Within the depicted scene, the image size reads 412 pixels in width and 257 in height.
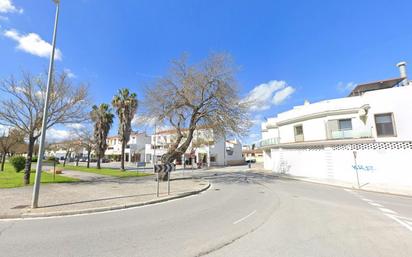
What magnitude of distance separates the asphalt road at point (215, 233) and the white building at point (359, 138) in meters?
11.3

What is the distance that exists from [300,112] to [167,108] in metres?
18.3

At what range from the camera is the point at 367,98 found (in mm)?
21734

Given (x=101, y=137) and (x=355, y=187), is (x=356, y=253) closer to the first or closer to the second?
(x=355, y=187)

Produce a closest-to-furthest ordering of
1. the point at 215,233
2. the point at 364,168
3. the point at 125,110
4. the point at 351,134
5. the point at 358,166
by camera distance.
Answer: the point at 215,233
the point at 364,168
the point at 358,166
the point at 351,134
the point at 125,110

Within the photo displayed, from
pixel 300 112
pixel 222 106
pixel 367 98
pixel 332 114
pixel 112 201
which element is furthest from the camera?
pixel 300 112

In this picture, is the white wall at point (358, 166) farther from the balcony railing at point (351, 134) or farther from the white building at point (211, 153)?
the white building at point (211, 153)

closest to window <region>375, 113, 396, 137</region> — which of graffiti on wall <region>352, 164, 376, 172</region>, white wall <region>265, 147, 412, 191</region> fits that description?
white wall <region>265, 147, 412, 191</region>

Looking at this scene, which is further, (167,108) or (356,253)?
(167,108)

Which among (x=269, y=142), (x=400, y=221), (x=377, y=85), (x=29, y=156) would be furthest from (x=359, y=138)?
(x=29, y=156)

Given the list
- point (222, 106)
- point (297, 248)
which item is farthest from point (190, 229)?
point (222, 106)

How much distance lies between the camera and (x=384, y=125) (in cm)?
2052

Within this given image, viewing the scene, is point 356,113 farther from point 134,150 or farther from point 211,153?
point 134,150

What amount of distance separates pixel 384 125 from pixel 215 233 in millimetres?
23491

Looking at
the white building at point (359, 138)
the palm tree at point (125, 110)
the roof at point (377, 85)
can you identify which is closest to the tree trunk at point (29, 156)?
the palm tree at point (125, 110)
